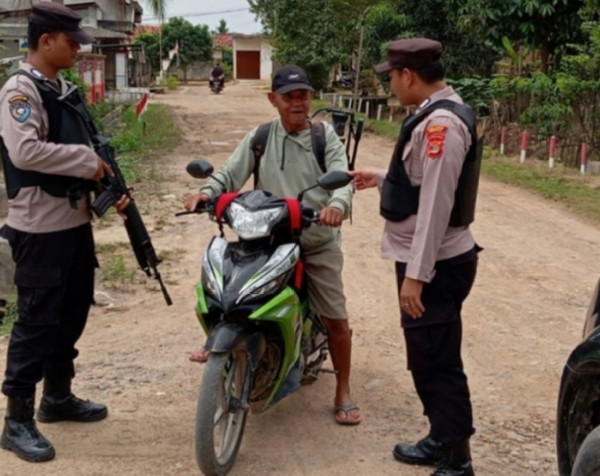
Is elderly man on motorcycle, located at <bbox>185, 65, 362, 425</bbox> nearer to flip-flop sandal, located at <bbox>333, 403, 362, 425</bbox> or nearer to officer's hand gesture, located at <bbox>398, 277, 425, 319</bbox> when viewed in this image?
flip-flop sandal, located at <bbox>333, 403, 362, 425</bbox>

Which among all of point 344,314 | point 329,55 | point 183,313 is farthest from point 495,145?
point 329,55

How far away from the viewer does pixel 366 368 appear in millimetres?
5062

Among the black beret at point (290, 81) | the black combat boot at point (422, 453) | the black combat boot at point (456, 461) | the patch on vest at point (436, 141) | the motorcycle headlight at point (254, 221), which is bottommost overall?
the black combat boot at point (422, 453)

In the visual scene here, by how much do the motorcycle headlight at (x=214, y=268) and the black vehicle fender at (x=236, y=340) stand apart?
0.15 meters

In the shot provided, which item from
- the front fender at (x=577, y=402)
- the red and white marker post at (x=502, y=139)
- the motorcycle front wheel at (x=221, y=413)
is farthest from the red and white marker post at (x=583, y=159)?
the front fender at (x=577, y=402)

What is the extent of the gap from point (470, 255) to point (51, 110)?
1.97 metres

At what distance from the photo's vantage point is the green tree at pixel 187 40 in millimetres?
54156

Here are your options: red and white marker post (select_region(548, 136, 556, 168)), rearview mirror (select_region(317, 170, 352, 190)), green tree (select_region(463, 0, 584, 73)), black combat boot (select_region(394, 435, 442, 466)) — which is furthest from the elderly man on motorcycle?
green tree (select_region(463, 0, 584, 73))

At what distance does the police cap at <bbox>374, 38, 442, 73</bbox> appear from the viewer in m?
3.34

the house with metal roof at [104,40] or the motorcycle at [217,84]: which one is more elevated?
the house with metal roof at [104,40]

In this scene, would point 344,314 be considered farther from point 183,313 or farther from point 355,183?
point 183,313

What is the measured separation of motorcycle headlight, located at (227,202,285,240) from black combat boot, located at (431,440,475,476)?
4.05ft

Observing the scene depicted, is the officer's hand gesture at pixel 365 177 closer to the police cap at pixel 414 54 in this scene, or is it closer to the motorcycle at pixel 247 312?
the motorcycle at pixel 247 312

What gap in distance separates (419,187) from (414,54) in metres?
0.53
